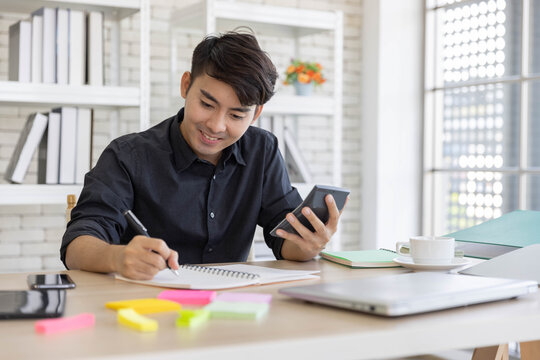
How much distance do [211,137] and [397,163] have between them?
237 centimetres

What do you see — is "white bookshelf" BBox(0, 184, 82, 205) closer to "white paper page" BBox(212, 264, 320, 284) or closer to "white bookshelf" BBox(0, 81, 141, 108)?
"white bookshelf" BBox(0, 81, 141, 108)

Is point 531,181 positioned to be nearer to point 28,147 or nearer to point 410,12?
point 410,12

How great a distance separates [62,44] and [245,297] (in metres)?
2.06

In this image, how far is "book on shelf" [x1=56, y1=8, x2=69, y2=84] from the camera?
2.76 metres

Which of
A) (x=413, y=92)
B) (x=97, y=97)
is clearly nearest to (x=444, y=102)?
(x=413, y=92)

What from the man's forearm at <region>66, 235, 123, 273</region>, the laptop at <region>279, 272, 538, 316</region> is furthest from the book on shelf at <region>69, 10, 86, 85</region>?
the laptop at <region>279, 272, 538, 316</region>

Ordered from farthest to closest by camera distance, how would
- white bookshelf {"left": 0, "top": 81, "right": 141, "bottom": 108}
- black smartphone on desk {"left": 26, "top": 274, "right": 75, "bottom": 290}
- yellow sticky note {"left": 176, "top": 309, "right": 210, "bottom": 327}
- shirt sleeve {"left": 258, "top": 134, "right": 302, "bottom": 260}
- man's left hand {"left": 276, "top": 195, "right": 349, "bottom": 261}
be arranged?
white bookshelf {"left": 0, "top": 81, "right": 141, "bottom": 108}, shirt sleeve {"left": 258, "top": 134, "right": 302, "bottom": 260}, man's left hand {"left": 276, "top": 195, "right": 349, "bottom": 261}, black smartphone on desk {"left": 26, "top": 274, "right": 75, "bottom": 290}, yellow sticky note {"left": 176, "top": 309, "right": 210, "bottom": 327}

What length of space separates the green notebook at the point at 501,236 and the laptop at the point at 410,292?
51 cm

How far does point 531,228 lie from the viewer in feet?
5.52

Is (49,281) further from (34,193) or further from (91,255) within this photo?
(34,193)

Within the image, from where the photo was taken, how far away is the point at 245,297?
1046 mm

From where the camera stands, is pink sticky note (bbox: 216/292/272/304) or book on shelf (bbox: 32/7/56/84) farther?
book on shelf (bbox: 32/7/56/84)

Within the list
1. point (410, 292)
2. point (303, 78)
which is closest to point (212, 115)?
point (410, 292)

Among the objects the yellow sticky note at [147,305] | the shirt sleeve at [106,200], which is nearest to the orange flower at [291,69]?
the shirt sleeve at [106,200]
